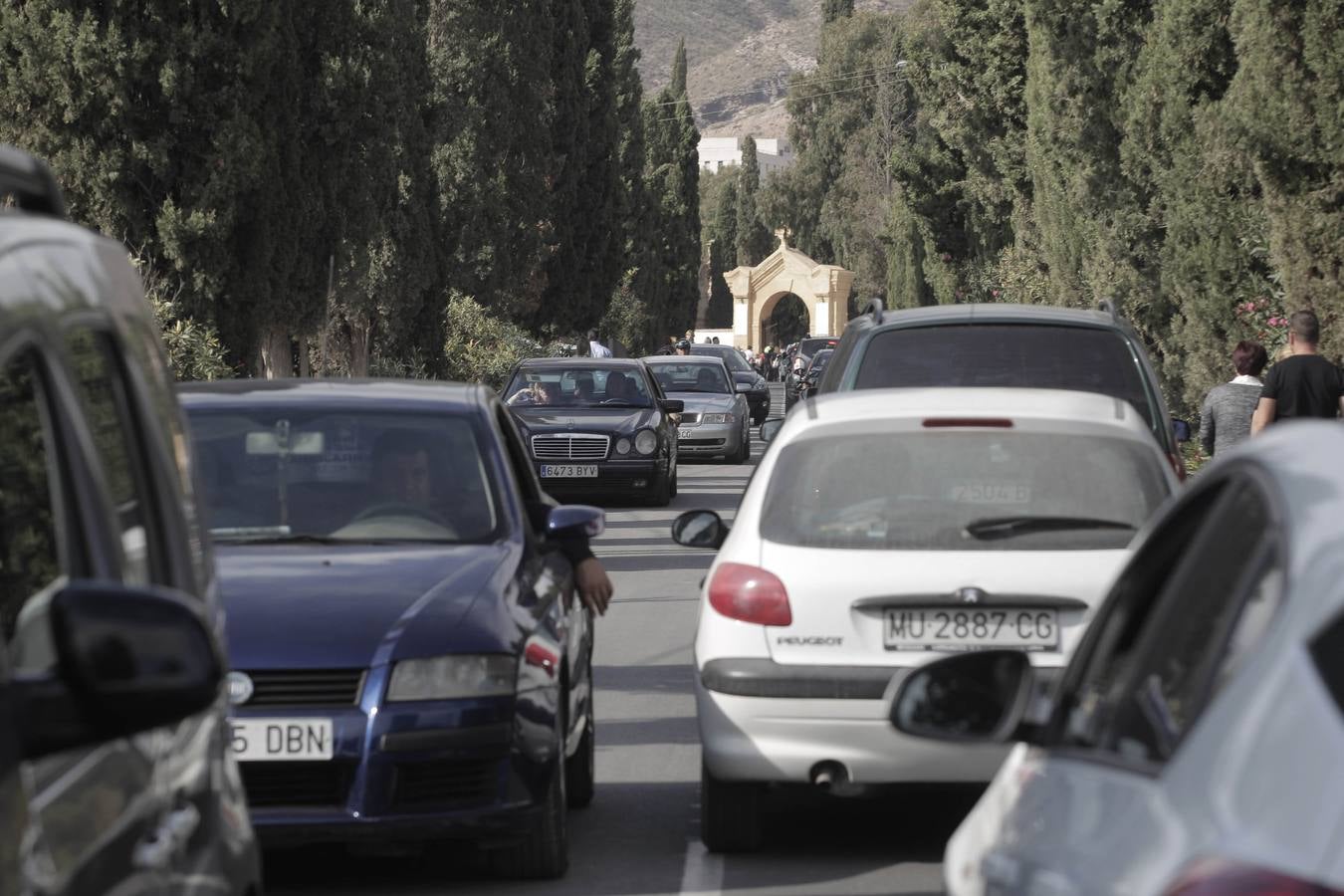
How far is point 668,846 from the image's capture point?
7.79 metres

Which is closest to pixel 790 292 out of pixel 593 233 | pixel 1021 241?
pixel 593 233

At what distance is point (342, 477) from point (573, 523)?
895 mm

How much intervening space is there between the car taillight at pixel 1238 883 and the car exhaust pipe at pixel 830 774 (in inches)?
183

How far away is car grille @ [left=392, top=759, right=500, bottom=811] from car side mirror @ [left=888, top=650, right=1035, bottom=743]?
10.3 ft

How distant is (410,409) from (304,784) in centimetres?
197

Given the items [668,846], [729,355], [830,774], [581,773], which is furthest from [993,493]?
[729,355]

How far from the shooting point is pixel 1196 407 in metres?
27.2

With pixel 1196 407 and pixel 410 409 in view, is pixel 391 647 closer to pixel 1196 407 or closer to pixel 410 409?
pixel 410 409

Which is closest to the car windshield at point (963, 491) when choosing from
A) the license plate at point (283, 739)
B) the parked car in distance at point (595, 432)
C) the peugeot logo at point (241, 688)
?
the license plate at point (283, 739)

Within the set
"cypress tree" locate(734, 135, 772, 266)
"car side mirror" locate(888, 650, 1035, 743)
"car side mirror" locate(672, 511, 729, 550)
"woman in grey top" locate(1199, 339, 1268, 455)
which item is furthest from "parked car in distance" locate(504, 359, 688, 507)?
"cypress tree" locate(734, 135, 772, 266)

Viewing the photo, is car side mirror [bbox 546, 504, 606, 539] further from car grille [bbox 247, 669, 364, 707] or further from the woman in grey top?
the woman in grey top

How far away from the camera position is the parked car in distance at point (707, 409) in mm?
32750

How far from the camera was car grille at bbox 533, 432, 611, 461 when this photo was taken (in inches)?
928

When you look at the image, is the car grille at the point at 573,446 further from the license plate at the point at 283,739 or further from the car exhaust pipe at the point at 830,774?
the license plate at the point at 283,739
